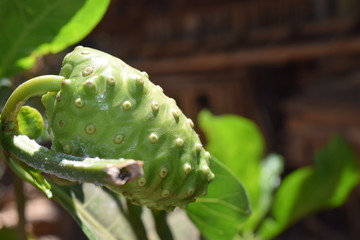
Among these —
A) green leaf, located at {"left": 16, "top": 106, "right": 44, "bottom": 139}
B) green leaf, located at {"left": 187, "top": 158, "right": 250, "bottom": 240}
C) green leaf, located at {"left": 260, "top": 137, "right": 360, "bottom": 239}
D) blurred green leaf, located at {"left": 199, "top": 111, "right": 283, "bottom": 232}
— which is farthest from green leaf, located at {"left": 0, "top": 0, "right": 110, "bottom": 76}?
green leaf, located at {"left": 260, "top": 137, "right": 360, "bottom": 239}

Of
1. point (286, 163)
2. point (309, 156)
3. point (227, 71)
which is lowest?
point (286, 163)

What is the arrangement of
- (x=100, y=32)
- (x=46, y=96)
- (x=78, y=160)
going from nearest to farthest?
(x=78, y=160), (x=46, y=96), (x=100, y=32)

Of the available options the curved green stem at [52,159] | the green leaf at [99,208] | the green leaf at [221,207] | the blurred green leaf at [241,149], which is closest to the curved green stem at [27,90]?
the curved green stem at [52,159]

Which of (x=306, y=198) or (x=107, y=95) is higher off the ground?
(x=107, y=95)

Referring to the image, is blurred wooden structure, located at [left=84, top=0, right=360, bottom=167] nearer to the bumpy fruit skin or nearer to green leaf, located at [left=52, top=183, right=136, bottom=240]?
green leaf, located at [left=52, top=183, right=136, bottom=240]

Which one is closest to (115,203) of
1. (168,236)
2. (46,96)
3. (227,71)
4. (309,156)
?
(168,236)

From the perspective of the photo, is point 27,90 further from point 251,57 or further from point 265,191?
point 251,57

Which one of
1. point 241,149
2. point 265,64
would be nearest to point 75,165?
point 241,149

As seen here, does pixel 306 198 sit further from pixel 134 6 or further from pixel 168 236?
pixel 134 6
